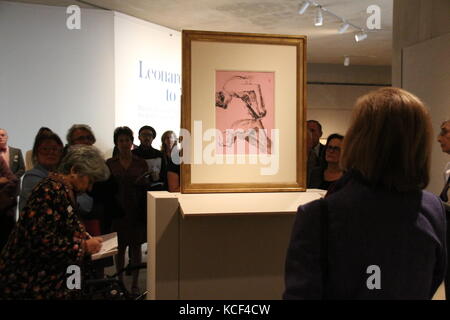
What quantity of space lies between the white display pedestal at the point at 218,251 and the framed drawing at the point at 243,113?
15 centimetres

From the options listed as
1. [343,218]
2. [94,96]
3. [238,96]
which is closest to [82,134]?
[94,96]

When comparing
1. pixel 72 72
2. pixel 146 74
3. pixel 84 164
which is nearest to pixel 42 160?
pixel 84 164

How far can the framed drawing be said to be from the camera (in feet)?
5.33

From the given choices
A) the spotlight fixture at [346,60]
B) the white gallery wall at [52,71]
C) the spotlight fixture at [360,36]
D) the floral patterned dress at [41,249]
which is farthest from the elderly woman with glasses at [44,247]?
the spotlight fixture at [346,60]

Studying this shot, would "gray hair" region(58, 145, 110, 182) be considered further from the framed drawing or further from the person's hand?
the framed drawing

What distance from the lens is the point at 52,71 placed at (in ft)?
16.7

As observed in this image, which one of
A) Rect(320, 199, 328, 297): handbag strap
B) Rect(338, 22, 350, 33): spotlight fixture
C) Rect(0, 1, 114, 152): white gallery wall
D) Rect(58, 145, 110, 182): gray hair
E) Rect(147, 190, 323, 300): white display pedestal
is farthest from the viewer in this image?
Rect(338, 22, 350, 33): spotlight fixture

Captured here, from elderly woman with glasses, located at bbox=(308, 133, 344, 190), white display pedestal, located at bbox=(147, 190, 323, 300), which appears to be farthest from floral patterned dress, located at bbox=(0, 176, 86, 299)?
elderly woman with glasses, located at bbox=(308, 133, 344, 190)

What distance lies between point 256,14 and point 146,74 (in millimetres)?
1589

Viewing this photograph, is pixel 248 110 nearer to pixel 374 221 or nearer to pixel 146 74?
pixel 374 221

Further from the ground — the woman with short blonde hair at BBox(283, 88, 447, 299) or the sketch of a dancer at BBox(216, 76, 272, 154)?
the sketch of a dancer at BBox(216, 76, 272, 154)

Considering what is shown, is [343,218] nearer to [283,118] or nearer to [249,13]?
[283,118]

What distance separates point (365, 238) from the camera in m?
0.93

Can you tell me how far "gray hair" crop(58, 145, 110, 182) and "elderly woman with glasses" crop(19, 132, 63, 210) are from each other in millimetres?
917
